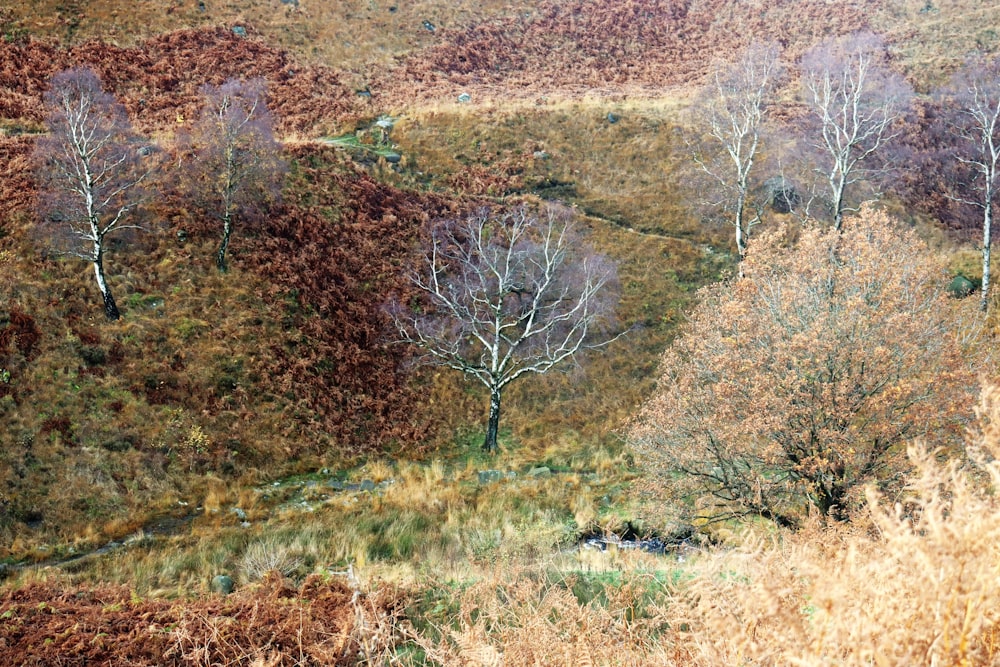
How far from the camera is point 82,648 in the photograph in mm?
8109

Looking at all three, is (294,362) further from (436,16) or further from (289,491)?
(436,16)

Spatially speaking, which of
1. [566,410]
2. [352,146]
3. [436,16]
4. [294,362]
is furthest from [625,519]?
[436,16]

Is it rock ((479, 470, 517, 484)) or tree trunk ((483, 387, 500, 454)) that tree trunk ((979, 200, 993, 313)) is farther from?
rock ((479, 470, 517, 484))

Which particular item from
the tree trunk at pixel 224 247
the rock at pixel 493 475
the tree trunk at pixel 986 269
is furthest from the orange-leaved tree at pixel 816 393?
the tree trunk at pixel 224 247

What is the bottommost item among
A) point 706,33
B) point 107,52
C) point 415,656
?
point 415,656

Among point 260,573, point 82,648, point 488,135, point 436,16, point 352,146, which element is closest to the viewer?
point 82,648

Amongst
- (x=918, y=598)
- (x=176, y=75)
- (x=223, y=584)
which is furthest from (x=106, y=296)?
(x=918, y=598)

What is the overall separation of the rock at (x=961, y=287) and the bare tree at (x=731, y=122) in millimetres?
8578

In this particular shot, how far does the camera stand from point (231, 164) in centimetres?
2428

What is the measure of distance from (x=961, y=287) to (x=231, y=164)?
100 ft

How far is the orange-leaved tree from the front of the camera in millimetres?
12461

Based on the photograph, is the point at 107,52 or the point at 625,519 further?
the point at 107,52

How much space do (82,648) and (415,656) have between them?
429 centimetres

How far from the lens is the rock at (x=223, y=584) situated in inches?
493
